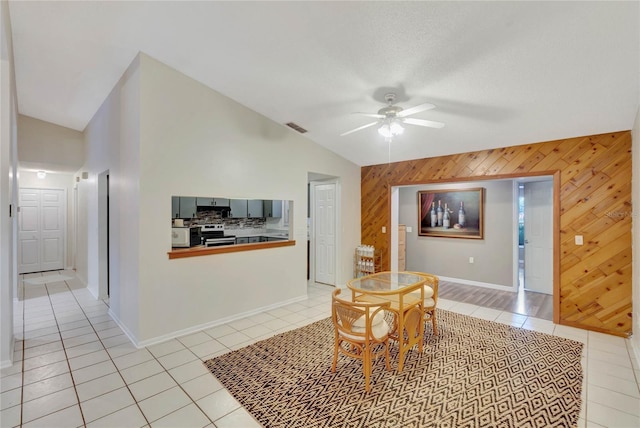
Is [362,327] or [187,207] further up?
[187,207]

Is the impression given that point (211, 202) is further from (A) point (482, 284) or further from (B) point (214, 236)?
(A) point (482, 284)

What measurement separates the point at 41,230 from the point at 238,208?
4.94 meters

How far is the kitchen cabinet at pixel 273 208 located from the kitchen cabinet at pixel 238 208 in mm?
529

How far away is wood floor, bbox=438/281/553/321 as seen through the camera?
441 cm

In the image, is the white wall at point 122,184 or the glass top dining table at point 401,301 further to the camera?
the white wall at point 122,184

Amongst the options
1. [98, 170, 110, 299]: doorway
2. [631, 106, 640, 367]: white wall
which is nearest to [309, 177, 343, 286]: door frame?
[98, 170, 110, 299]: doorway

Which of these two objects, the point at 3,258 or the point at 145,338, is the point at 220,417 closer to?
the point at 145,338

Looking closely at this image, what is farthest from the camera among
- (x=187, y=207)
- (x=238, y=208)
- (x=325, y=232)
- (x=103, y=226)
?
(x=238, y=208)

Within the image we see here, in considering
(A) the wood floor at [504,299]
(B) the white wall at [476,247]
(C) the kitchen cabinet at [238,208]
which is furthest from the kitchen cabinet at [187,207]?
(A) the wood floor at [504,299]

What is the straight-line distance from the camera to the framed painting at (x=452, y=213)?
5.81 metres

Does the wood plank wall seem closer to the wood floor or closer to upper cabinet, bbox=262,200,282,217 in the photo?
the wood floor

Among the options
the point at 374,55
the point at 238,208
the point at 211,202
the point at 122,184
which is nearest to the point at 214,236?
the point at 211,202

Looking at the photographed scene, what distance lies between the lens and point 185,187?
3.43 metres

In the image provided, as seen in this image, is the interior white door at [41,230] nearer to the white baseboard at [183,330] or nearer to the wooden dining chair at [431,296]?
the white baseboard at [183,330]
